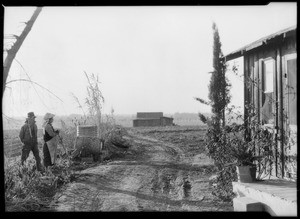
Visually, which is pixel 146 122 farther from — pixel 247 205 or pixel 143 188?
pixel 247 205

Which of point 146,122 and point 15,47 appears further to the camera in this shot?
point 146,122

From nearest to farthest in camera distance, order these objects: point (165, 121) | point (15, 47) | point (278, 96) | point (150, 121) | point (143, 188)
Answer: point (15, 47), point (278, 96), point (143, 188), point (150, 121), point (165, 121)

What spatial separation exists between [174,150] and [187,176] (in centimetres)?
739

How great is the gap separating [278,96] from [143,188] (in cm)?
423

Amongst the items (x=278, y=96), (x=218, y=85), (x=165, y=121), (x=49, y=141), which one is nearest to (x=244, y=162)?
(x=278, y=96)

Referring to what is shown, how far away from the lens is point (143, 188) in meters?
10.0

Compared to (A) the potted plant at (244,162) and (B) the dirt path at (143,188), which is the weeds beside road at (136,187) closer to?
(B) the dirt path at (143,188)

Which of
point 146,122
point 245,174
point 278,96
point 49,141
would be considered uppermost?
point 278,96

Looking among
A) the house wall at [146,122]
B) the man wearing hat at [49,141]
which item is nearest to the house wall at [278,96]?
the man wearing hat at [49,141]

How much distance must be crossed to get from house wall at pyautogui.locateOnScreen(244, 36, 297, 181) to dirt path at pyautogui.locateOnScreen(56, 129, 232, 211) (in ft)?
6.03

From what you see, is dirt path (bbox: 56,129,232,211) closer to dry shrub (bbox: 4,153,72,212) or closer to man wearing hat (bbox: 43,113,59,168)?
dry shrub (bbox: 4,153,72,212)

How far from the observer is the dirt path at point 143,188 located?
8117 mm

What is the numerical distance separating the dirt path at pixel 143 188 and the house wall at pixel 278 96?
1.84 m
